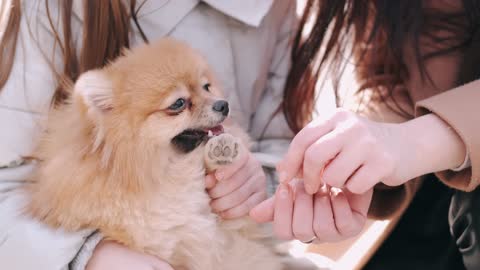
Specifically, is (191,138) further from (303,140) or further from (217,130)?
(303,140)

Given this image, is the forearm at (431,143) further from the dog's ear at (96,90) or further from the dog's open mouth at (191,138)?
the dog's ear at (96,90)

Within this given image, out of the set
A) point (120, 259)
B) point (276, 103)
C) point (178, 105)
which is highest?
point (178, 105)

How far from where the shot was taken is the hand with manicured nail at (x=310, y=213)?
1068mm

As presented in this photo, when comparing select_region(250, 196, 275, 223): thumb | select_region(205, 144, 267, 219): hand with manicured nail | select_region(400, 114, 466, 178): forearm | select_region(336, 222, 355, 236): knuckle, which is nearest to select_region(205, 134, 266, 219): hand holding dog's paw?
select_region(205, 144, 267, 219): hand with manicured nail

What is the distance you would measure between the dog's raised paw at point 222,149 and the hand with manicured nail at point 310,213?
13 cm

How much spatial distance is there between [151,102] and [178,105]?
0.18 ft

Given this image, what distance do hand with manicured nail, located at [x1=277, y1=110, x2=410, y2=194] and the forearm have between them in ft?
0.22

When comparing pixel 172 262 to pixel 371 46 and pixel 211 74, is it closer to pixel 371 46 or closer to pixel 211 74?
pixel 211 74

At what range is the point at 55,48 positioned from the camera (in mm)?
1369

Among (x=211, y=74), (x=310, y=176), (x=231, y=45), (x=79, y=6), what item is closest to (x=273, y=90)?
(x=231, y=45)

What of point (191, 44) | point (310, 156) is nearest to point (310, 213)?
point (310, 156)

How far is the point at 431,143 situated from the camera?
1.07 meters

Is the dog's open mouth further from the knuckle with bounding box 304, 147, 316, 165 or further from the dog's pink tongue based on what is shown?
the knuckle with bounding box 304, 147, 316, 165

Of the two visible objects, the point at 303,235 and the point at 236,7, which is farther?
the point at 236,7
